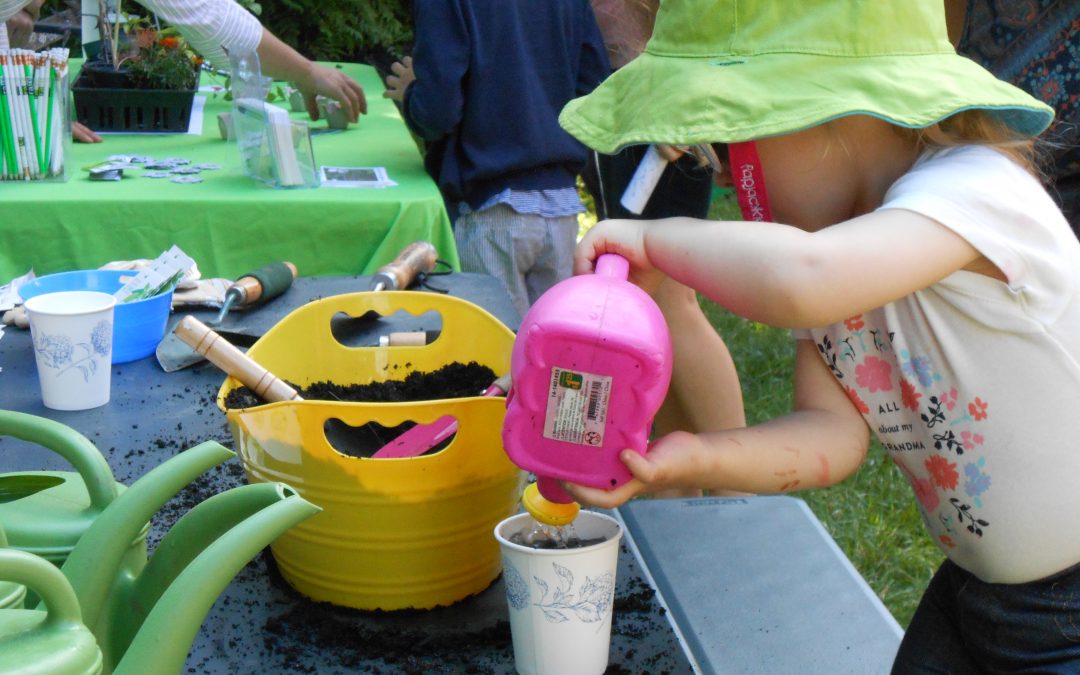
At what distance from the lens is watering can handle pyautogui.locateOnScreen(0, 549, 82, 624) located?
498 millimetres

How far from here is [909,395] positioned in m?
1.15

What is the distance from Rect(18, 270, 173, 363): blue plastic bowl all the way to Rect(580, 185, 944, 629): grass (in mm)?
1712

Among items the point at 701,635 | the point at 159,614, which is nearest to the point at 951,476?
the point at 701,635

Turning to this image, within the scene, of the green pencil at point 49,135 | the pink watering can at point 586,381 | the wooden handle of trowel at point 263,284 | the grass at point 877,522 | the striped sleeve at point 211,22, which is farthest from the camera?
the striped sleeve at point 211,22

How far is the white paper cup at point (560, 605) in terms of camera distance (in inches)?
35.0

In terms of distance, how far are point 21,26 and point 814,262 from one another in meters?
3.07

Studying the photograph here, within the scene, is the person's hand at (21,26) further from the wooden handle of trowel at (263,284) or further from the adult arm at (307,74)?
the wooden handle of trowel at (263,284)

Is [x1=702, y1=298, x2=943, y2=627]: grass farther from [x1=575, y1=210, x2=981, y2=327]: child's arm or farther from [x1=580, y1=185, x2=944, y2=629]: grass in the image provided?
[x1=575, y1=210, x2=981, y2=327]: child's arm

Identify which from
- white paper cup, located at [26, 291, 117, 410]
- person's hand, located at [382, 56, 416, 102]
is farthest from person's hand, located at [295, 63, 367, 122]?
white paper cup, located at [26, 291, 117, 410]

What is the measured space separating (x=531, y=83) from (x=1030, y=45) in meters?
1.33

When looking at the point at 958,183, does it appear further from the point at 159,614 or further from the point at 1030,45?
the point at 1030,45

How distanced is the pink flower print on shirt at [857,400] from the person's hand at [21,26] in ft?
9.45

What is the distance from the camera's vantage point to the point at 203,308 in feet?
6.10

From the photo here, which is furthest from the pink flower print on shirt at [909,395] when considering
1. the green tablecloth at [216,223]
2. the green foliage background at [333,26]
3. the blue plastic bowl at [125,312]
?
the green foliage background at [333,26]
